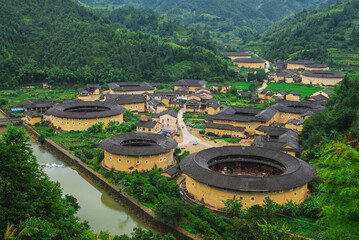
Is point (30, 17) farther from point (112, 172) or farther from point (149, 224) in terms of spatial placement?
point (149, 224)

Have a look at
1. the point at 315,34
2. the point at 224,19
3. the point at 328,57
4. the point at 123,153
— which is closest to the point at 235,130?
the point at 123,153

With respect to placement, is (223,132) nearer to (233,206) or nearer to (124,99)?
(233,206)

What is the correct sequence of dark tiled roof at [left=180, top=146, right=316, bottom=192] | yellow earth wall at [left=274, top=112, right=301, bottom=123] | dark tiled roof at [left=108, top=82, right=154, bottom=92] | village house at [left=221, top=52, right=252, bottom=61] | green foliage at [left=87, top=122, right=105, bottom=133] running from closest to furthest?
dark tiled roof at [left=180, top=146, right=316, bottom=192] → green foliage at [left=87, top=122, right=105, bottom=133] → yellow earth wall at [left=274, top=112, right=301, bottom=123] → dark tiled roof at [left=108, top=82, right=154, bottom=92] → village house at [left=221, top=52, right=252, bottom=61]

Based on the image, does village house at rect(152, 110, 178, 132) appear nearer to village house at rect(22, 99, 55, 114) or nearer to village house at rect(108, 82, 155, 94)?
village house at rect(22, 99, 55, 114)

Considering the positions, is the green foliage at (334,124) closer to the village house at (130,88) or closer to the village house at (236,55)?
the village house at (130,88)

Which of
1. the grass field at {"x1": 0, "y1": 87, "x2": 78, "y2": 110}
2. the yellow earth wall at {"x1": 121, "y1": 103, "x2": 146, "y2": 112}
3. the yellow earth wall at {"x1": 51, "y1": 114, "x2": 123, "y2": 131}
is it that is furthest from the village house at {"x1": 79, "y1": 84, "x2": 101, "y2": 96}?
the yellow earth wall at {"x1": 51, "y1": 114, "x2": 123, "y2": 131}
